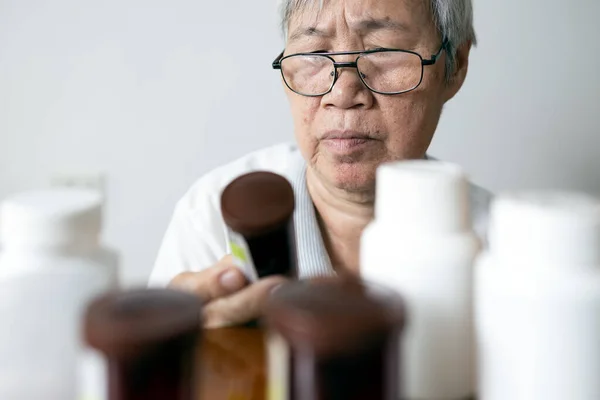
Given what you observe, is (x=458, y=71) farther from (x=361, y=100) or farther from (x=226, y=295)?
(x=226, y=295)

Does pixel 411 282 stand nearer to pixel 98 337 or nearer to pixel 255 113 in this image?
pixel 98 337

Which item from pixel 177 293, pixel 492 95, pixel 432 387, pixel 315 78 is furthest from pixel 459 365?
pixel 492 95

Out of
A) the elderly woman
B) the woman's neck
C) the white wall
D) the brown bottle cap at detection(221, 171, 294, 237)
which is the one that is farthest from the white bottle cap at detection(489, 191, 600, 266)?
the white wall

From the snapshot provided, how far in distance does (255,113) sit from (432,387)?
0.91 metres

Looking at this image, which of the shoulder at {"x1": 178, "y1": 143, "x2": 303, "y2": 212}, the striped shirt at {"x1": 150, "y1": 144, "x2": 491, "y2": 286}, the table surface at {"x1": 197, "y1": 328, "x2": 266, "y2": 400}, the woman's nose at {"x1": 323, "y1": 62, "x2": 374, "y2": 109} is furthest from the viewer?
the shoulder at {"x1": 178, "y1": 143, "x2": 303, "y2": 212}

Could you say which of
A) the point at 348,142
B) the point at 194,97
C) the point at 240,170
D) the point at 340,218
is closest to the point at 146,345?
the point at 348,142

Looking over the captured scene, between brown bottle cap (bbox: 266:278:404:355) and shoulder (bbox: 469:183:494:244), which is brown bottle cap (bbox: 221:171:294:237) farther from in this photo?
shoulder (bbox: 469:183:494:244)

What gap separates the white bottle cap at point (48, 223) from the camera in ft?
0.86

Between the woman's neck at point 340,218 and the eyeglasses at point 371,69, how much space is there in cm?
14

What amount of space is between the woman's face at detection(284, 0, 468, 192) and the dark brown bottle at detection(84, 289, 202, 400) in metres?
0.51

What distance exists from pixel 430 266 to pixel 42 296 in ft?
0.58

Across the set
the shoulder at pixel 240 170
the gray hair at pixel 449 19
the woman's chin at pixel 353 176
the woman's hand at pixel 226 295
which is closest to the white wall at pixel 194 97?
the shoulder at pixel 240 170

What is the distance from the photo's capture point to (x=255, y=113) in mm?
1139

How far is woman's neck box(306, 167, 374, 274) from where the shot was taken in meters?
0.80
